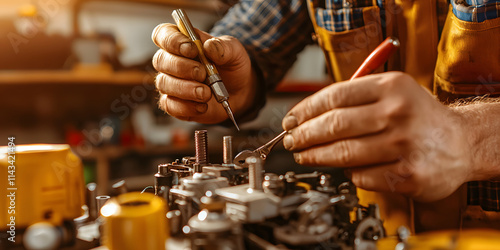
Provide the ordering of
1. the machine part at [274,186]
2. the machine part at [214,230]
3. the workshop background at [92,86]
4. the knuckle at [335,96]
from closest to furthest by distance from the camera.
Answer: the machine part at [214,230]
the machine part at [274,186]
the knuckle at [335,96]
the workshop background at [92,86]

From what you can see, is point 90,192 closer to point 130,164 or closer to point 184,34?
point 184,34

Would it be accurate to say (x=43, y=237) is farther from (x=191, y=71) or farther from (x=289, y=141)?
(x=191, y=71)

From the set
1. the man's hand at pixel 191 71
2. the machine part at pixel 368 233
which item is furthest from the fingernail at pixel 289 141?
the man's hand at pixel 191 71

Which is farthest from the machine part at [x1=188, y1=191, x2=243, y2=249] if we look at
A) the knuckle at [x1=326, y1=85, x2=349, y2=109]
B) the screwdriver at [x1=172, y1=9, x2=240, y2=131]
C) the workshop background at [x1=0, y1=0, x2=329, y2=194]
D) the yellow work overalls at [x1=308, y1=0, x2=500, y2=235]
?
the workshop background at [x1=0, y1=0, x2=329, y2=194]

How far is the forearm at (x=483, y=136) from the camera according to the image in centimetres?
81

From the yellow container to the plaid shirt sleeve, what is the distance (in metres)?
0.96

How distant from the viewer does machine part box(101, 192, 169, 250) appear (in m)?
0.51

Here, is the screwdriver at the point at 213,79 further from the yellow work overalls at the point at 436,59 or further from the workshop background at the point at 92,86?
the workshop background at the point at 92,86

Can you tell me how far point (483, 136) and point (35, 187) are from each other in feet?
2.82

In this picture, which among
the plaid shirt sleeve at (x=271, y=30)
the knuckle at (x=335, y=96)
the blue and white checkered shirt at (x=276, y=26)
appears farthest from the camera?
the plaid shirt sleeve at (x=271, y=30)

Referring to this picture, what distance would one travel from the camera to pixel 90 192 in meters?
0.79

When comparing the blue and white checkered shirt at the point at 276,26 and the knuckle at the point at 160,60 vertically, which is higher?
the blue and white checkered shirt at the point at 276,26

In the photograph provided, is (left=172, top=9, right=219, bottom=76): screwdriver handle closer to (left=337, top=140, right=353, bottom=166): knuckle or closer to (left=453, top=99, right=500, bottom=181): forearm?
(left=337, top=140, right=353, bottom=166): knuckle

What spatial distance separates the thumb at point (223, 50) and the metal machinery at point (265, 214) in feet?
1.24
